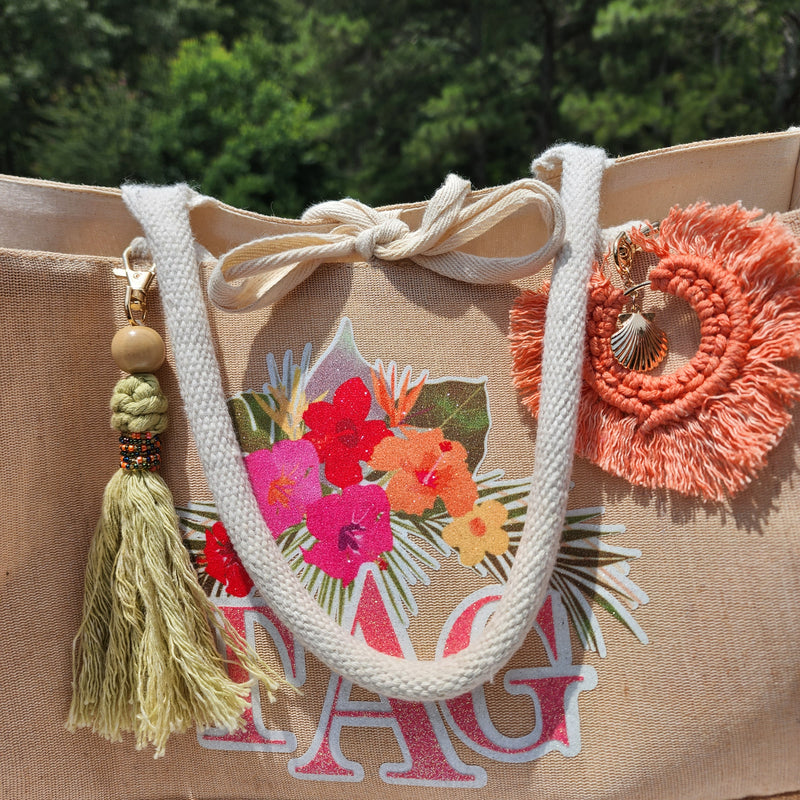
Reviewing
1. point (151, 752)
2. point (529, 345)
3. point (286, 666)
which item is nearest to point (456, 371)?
point (529, 345)

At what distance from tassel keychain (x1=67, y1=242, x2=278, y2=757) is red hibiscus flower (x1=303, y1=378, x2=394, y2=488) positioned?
0.49 ft

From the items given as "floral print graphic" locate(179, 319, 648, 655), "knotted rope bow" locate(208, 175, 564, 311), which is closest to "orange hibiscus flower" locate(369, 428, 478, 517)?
"floral print graphic" locate(179, 319, 648, 655)

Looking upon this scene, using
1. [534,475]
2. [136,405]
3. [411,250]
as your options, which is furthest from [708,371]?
[136,405]

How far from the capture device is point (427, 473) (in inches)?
24.6

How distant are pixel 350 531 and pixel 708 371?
35 cm

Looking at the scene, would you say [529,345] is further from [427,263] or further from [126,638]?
[126,638]

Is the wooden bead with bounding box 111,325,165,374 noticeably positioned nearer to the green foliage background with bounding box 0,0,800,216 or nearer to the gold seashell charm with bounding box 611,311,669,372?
the gold seashell charm with bounding box 611,311,669,372

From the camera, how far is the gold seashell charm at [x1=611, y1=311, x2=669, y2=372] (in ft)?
1.96

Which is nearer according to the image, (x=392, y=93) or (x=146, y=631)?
(x=146, y=631)

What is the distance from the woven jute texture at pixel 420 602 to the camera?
0.58 m

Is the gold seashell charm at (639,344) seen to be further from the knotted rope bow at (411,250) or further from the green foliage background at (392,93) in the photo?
the green foliage background at (392,93)

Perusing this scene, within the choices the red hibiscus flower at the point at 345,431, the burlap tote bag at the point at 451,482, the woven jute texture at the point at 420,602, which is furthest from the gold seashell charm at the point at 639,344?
the red hibiscus flower at the point at 345,431

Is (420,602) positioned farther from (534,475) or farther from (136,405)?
(136,405)

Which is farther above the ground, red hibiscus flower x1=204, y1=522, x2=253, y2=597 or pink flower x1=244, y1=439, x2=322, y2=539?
pink flower x1=244, y1=439, x2=322, y2=539
